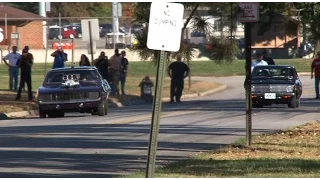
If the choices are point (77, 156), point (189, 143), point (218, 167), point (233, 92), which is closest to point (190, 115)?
point (189, 143)

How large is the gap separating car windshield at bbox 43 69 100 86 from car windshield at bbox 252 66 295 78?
Answer: 6204mm

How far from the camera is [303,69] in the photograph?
193 ft

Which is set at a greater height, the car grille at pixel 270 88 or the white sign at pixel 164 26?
the white sign at pixel 164 26

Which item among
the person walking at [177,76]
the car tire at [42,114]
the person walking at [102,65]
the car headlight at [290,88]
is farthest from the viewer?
the person walking at [102,65]

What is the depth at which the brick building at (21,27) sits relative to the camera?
2156 inches

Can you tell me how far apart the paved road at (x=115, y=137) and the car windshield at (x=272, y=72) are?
1.17 m

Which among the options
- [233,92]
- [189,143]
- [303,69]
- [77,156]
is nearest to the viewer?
[77,156]

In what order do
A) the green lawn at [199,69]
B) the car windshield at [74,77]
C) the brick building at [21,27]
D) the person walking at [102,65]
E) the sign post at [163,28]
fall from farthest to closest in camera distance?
the brick building at [21,27]
the green lawn at [199,69]
the person walking at [102,65]
the car windshield at [74,77]
the sign post at [163,28]

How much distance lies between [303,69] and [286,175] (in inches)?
1841

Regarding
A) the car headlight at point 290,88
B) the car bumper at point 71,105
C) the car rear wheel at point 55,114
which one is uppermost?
the car headlight at point 290,88

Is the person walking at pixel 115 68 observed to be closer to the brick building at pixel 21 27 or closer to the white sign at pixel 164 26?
the brick building at pixel 21 27

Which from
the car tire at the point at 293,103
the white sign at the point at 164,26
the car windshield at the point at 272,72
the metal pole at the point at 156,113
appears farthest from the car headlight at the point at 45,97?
the metal pole at the point at 156,113

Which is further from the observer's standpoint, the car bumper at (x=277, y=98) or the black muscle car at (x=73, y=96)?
the car bumper at (x=277, y=98)

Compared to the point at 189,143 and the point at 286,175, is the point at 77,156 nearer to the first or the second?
the point at 189,143
